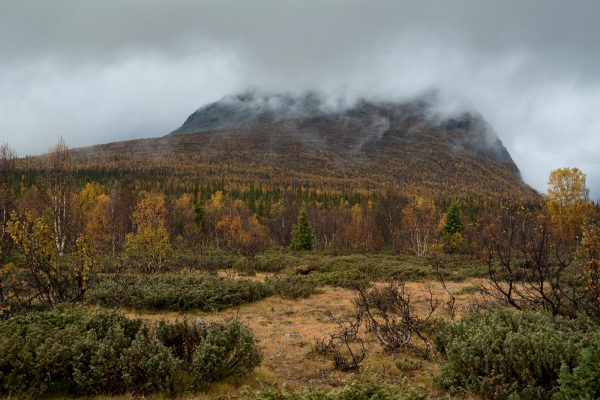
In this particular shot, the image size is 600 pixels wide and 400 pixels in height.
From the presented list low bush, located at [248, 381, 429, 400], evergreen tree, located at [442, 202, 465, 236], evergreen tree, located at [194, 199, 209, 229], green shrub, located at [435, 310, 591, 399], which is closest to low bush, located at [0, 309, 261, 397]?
low bush, located at [248, 381, 429, 400]

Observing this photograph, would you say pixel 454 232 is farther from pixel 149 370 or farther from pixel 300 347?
pixel 149 370

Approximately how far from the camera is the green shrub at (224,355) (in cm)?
770

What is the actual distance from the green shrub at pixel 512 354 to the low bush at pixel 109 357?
4.18 metres

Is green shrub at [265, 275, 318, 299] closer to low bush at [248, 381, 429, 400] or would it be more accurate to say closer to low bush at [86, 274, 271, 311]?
low bush at [86, 274, 271, 311]

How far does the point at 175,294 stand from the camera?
16703mm

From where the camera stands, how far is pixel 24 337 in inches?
308

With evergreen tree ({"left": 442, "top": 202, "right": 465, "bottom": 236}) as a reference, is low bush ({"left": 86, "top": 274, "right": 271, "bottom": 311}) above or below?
above

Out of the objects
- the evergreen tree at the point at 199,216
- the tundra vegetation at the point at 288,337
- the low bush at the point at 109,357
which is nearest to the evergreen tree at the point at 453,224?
the tundra vegetation at the point at 288,337

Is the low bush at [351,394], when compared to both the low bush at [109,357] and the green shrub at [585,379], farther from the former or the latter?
the low bush at [109,357]

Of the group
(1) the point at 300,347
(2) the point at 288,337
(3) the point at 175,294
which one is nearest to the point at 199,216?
(3) the point at 175,294

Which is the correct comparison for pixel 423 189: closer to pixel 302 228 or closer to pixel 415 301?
pixel 302 228

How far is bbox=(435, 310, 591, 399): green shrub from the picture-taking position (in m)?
6.43

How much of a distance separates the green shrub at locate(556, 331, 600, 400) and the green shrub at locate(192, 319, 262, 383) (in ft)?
18.3

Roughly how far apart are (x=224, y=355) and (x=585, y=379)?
239 inches
